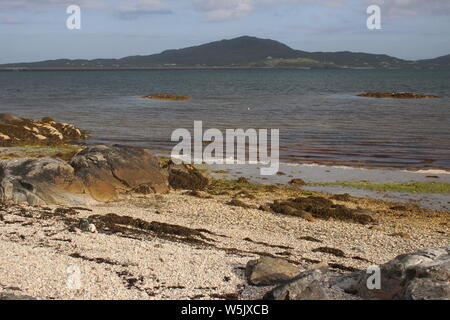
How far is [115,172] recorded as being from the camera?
18875mm

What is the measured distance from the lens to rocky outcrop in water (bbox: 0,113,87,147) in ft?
102

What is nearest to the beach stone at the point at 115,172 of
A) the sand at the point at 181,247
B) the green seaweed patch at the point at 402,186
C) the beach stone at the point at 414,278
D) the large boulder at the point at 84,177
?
the large boulder at the point at 84,177

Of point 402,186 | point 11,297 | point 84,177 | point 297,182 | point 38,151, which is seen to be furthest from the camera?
point 38,151

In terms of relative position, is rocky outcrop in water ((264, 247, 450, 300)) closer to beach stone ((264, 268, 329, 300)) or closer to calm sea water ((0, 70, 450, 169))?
beach stone ((264, 268, 329, 300))

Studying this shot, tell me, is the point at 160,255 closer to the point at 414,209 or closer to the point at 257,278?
the point at 257,278

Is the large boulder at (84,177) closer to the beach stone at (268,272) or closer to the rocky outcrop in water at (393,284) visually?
the beach stone at (268,272)

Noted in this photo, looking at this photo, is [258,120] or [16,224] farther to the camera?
[258,120]

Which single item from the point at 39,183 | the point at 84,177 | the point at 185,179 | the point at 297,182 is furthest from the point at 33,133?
the point at 297,182

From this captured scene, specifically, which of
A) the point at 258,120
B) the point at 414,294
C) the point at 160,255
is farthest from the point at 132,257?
the point at 258,120

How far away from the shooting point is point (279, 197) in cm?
1952

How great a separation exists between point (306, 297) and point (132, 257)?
4191 mm

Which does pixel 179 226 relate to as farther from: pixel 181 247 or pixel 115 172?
pixel 115 172

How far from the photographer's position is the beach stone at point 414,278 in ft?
27.9

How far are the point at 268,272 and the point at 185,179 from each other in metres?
10.8
